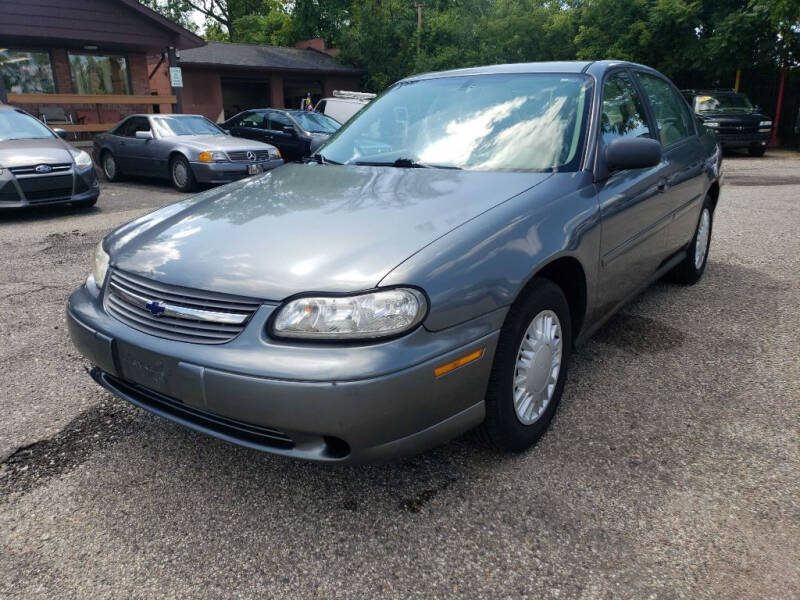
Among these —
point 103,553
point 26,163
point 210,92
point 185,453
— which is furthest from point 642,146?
point 210,92

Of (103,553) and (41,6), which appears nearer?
(103,553)

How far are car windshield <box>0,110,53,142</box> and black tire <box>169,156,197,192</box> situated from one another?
209cm

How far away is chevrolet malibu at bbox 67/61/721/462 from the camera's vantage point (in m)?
1.95

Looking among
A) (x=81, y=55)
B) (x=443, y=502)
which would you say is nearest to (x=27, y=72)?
(x=81, y=55)

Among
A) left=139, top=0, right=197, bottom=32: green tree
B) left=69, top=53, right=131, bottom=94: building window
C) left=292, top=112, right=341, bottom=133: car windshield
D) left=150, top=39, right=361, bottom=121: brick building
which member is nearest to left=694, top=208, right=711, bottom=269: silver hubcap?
left=292, top=112, right=341, bottom=133: car windshield

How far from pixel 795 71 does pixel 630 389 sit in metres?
20.6

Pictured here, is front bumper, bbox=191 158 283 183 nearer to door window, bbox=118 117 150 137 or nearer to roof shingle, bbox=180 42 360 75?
door window, bbox=118 117 150 137

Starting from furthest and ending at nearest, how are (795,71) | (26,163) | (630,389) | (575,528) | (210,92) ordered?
(210,92)
(795,71)
(26,163)
(630,389)
(575,528)

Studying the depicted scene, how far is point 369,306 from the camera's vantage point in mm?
1962

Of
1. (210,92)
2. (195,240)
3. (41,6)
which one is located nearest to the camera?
(195,240)

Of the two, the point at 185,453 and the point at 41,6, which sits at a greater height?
the point at 41,6

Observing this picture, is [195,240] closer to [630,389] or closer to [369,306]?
[369,306]

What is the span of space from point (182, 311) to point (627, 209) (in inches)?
85.4

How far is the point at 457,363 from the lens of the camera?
6.73 ft
